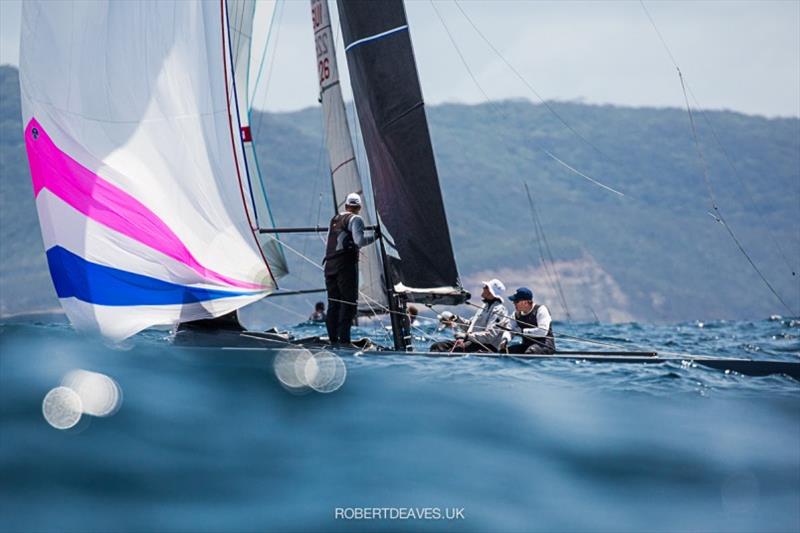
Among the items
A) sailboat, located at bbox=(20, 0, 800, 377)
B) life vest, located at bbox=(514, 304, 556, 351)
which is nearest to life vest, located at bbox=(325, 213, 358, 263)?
sailboat, located at bbox=(20, 0, 800, 377)

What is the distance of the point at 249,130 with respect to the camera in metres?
9.35

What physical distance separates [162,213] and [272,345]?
1.67 metres

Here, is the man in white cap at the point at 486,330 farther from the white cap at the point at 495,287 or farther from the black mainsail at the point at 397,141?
the black mainsail at the point at 397,141

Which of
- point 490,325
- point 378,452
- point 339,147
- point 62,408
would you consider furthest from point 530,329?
point 62,408

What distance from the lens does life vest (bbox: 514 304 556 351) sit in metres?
9.74

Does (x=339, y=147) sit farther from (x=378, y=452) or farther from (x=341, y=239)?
(x=378, y=452)

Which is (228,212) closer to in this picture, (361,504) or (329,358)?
(329,358)

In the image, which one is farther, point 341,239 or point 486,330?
point 486,330

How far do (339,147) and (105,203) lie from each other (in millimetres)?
4169

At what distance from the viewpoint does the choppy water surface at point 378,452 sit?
509 cm

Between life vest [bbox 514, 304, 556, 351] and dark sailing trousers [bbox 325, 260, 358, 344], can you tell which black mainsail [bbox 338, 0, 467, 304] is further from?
dark sailing trousers [bbox 325, 260, 358, 344]

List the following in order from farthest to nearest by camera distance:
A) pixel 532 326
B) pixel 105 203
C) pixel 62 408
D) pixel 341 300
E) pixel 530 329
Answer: pixel 532 326 → pixel 530 329 → pixel 341 300 → pixel 105 203 → pixel 62 408

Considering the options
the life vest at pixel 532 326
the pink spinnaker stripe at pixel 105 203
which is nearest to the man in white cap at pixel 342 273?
the life vest at pixel 532 326

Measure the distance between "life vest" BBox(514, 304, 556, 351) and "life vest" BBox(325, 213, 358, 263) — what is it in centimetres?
165
